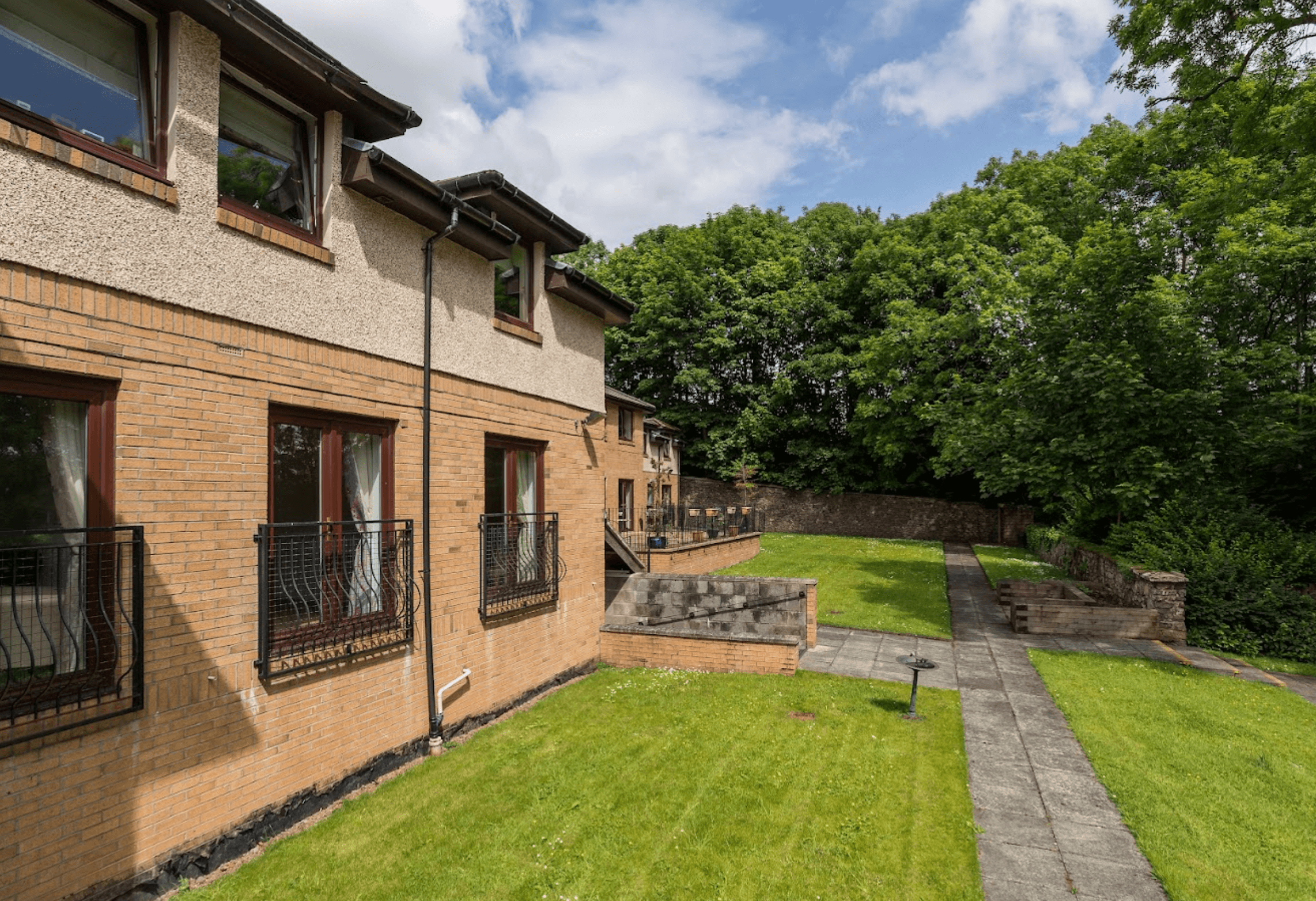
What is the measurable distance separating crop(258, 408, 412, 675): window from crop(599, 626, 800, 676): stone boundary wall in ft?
14.5

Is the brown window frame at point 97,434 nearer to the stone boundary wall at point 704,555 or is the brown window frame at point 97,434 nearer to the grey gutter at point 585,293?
the grey gutter at point 585,293

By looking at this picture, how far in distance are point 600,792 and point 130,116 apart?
20.4 ft

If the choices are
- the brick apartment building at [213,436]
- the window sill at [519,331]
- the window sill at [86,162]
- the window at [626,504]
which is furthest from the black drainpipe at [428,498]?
the window at [626,504]

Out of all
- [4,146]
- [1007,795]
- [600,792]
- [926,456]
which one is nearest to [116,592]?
[4,146]

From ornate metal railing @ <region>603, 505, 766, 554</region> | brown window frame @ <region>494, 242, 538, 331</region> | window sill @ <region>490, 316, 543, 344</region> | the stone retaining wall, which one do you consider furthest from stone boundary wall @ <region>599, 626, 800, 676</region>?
ornate metal railing @ <region>603, 505, 766, 554</region>

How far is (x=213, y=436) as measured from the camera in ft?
15.1

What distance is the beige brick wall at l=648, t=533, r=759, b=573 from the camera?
56.5 ft

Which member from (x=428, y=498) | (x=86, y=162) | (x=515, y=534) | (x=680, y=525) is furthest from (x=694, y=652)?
(x=680, y=525)

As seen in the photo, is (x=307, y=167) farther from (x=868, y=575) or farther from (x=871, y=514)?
(x=871, y=514)

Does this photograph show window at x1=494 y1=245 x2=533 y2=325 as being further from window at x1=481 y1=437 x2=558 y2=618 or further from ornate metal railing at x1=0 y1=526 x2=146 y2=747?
ornate metal railing at x1=0 y1=526 x2=146 y2=747

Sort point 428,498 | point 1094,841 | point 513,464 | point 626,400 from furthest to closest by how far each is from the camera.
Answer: point 626,400, point 513,464, point 428,498, point 1094,841

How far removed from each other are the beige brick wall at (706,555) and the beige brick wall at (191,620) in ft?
35.6

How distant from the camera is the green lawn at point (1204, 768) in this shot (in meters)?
4.76

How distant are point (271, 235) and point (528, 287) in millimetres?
3801
